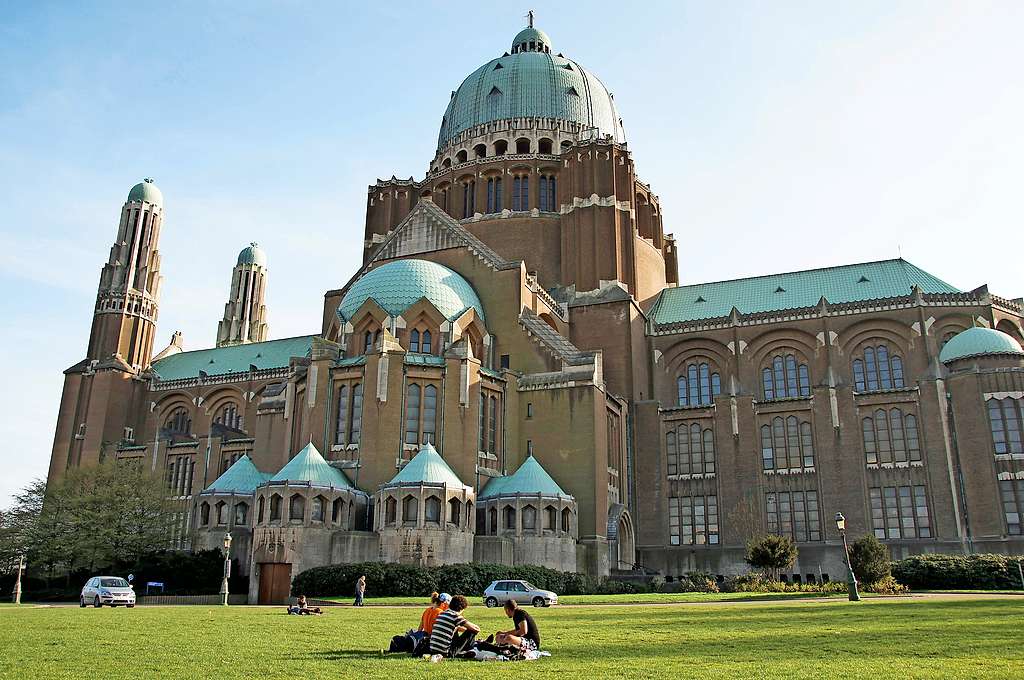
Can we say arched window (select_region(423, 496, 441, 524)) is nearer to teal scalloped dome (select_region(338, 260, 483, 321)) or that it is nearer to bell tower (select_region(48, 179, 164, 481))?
teal scalloped dome (select_region(338, 260, 483, 321))

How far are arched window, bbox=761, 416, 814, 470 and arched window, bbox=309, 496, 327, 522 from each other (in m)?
27.3

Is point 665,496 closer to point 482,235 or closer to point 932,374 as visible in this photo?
point 932,374

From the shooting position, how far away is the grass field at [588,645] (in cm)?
1210

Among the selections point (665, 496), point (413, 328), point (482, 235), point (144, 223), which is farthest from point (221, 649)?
point (144, 223)

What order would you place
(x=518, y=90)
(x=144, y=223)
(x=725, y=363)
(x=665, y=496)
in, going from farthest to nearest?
(x=144, y=223) < (x=518, y=90) < (x=725, y=363) < (x=665, y=496)

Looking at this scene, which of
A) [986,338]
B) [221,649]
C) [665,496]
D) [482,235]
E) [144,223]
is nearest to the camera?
[221,649]

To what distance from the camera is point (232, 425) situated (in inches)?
2896

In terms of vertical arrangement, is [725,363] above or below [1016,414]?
above

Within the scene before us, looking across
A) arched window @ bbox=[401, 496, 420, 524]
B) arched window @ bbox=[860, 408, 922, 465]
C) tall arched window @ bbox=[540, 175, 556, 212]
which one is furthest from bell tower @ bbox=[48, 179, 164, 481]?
arched window @ bbox=[860, 408, 922, 465]

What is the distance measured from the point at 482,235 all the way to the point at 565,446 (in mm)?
23438

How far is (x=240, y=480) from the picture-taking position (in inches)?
1845

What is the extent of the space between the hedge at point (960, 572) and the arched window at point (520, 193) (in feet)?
122

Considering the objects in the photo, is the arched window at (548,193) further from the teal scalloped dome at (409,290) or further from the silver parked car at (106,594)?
the silver parked car at (106,594)

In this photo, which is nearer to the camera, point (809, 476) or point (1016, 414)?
point (1016, 414)
